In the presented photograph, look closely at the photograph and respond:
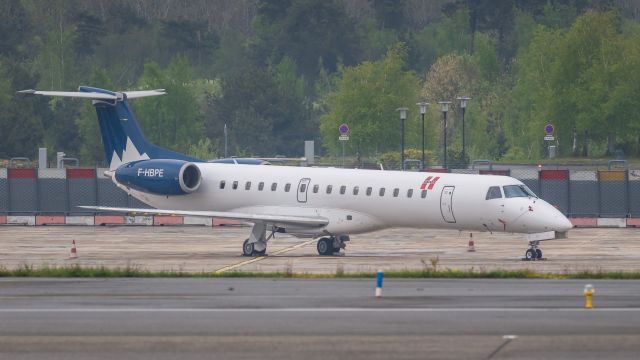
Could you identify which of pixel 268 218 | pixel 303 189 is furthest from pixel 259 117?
pixel 268 218

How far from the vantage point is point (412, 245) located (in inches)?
1741

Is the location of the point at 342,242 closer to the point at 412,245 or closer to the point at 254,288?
the point at 412,245

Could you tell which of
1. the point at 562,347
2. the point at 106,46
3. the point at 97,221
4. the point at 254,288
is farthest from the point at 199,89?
the point at 562,347

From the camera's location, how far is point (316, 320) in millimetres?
22688

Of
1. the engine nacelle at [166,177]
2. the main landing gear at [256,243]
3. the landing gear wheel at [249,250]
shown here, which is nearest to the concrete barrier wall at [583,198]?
the engine nacelle at [166,177]

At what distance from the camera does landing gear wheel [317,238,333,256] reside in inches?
1565

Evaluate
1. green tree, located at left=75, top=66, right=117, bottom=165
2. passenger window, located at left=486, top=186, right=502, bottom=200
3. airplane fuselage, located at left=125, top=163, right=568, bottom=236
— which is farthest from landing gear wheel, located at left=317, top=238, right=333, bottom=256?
green tree, located at left=75, top=66, right=117, bottom=165

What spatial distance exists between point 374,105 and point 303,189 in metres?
57.3

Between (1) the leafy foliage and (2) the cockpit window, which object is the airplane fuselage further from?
(1) the leafy foliage

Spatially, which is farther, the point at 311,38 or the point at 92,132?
the point at 311,38

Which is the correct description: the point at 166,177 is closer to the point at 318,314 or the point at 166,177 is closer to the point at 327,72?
the point at 318,314

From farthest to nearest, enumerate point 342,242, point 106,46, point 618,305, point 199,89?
point 106,46
point 199,89
point 342,242
point 618,305

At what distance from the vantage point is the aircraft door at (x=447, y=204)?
37406 millimetres

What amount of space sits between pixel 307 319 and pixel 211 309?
7.17 ft
